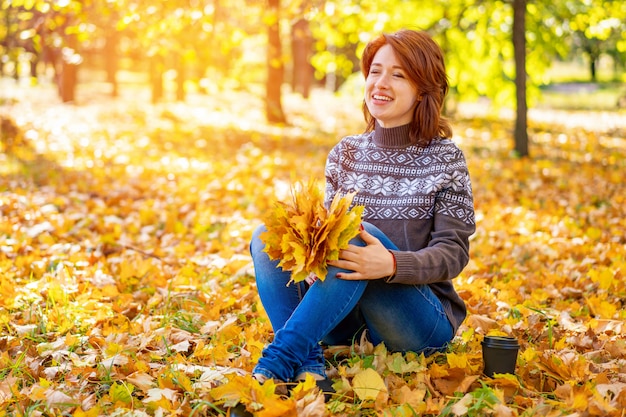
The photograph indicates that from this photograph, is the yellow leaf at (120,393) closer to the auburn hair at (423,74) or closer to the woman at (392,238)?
the woman at (392,238)

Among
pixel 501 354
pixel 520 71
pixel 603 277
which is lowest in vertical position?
pixel 603 277

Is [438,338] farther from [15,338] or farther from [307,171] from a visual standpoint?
[307,171]

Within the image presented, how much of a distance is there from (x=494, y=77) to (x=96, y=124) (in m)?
7.65

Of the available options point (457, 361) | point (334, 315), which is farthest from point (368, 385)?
point (457, 361)

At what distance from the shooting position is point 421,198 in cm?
268

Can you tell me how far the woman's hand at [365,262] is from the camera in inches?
90.6

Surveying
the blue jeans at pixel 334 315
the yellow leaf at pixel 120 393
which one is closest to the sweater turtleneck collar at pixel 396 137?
the blue jeans at pixel 334 315

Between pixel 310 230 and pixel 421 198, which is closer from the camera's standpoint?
pixel 310 230

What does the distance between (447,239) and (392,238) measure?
0.83 feet

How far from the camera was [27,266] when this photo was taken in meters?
4.16

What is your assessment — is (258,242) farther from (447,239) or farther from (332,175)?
(447,239)

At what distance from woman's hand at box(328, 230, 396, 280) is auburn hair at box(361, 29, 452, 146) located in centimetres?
70

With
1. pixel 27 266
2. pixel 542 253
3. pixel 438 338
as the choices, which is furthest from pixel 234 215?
pixel 438 338

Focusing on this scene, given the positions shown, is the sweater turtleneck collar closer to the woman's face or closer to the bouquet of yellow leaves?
the woman's face
